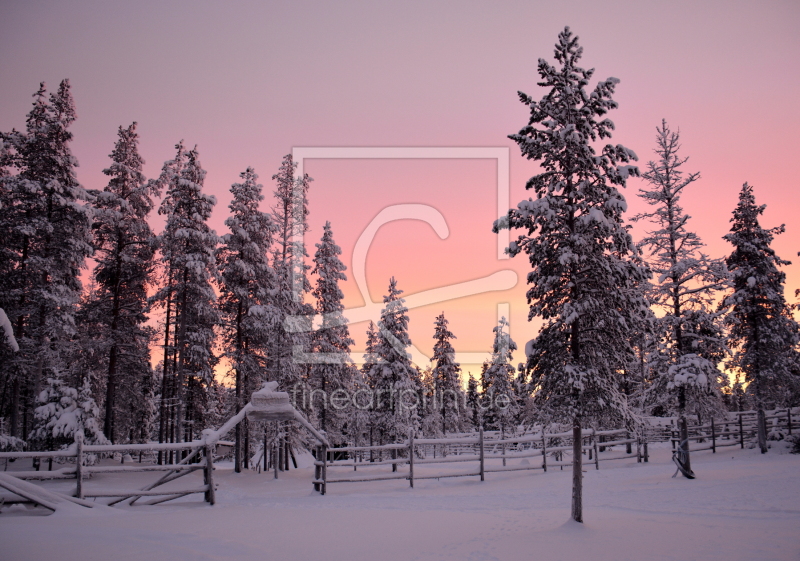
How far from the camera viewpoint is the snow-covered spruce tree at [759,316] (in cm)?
2633

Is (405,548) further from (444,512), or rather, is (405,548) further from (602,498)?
(602,498)

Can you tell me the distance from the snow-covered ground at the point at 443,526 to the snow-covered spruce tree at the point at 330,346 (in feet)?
45.7

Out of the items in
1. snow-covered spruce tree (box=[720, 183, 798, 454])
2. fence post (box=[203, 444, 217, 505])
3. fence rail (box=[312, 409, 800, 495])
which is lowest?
fence rail (box=[312, 409, 800, 495])

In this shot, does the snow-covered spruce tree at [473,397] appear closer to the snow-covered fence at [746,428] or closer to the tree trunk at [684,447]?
the snow-covered fence at [746,428]

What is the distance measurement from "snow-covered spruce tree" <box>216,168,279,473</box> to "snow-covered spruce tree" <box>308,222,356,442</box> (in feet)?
12.5

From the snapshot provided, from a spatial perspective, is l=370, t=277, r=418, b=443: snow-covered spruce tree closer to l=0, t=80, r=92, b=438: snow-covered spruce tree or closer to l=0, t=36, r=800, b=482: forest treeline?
l=0, t=36, r=800, b=482: forest treeline

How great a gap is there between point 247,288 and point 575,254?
20420 mm

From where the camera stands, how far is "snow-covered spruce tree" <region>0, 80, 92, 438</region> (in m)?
22.5

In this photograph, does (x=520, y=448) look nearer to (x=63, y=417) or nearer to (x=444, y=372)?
(x=444, y=372)

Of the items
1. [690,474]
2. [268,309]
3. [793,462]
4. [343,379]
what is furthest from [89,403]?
[793,462]

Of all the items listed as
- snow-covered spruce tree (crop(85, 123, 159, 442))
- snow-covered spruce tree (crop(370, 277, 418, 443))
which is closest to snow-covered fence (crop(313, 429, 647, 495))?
snow-covered spruce tree (crop(370, 277, 418, 443))

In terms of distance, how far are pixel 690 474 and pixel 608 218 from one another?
41.3 ft

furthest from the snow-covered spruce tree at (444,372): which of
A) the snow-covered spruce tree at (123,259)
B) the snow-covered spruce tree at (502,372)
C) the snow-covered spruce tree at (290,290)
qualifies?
the snow-covered spruce tree at (123,259)

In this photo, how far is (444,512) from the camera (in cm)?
1202
